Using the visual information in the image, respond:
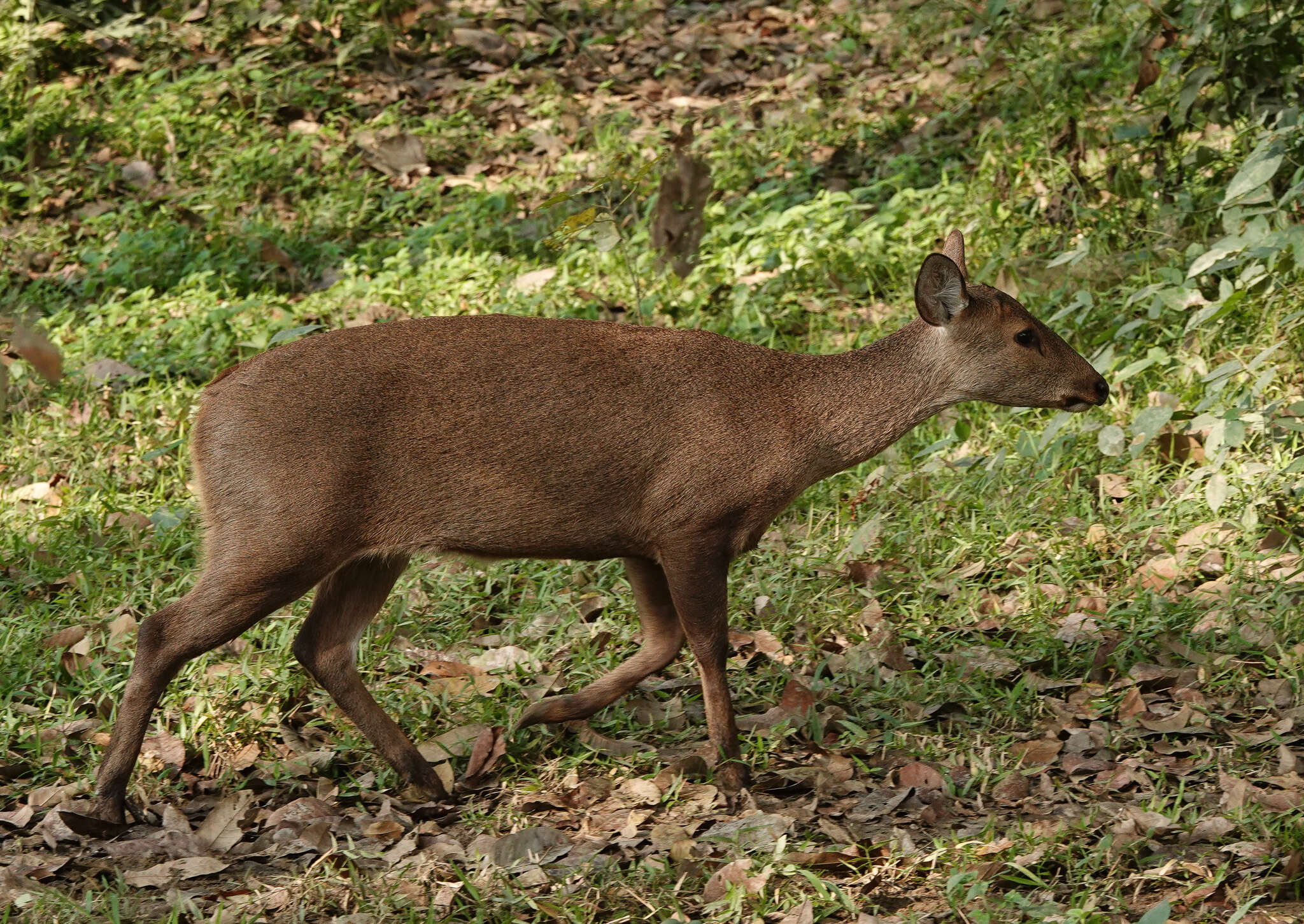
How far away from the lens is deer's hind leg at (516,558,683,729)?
4.88 meters

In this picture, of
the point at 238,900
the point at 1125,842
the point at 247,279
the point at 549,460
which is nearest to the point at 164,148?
the point at 247,279

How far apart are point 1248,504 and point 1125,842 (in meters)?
2.12

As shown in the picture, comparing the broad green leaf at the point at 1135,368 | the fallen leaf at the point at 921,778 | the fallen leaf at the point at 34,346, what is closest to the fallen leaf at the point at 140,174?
the broad green leaf at the point at 1135,368

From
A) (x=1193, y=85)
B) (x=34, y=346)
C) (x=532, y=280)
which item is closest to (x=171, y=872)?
(x=34, y=346)

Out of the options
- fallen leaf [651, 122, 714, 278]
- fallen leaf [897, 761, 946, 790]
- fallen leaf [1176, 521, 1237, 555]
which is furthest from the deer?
fallen leaf [651, 122, 714, 278]

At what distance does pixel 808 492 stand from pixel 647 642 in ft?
5.20

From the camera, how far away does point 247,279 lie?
8.35 metres

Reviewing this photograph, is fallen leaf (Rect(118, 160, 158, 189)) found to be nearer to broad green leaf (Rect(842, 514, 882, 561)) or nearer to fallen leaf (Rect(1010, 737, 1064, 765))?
broad green leaf (Rect(842, 514, 882, 561))

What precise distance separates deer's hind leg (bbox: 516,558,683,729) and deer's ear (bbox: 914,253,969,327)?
3.87 ft

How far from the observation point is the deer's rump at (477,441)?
14.1 ft

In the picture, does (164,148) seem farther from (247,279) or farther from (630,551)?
(630,551)

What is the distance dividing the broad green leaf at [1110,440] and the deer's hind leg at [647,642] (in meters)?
1.85

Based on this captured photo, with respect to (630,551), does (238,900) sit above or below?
below

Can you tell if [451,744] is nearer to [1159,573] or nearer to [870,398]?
[870,398]
